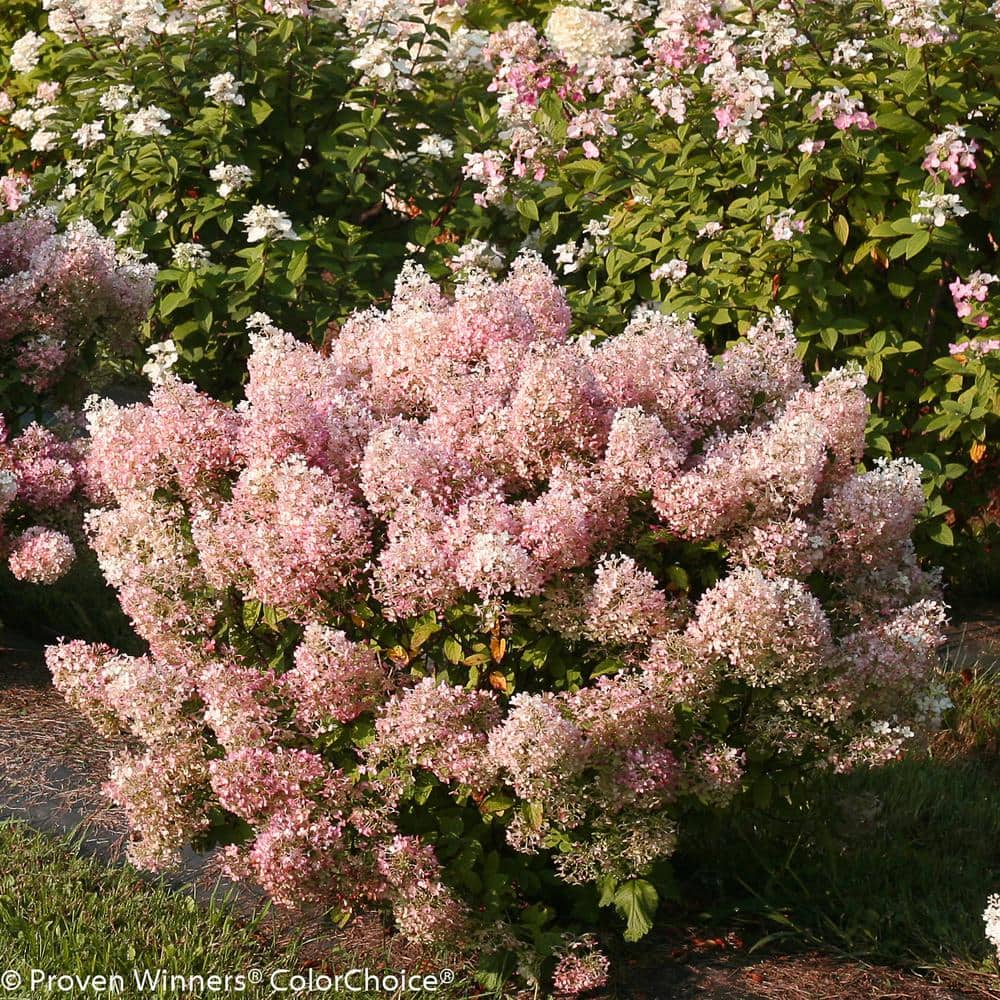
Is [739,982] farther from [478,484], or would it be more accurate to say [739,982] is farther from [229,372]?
[229,372]

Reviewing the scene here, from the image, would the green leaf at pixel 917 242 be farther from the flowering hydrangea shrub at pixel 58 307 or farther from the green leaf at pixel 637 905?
the green leaf at pixel 637 905

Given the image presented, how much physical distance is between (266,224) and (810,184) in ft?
6.64

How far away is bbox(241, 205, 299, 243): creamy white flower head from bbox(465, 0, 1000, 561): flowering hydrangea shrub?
745 mm

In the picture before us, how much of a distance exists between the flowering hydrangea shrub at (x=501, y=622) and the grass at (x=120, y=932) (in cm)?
19

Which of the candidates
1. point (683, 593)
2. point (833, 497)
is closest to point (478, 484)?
point (683, 593)

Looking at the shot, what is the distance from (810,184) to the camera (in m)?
5.18

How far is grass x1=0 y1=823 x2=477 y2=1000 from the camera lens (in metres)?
3.00

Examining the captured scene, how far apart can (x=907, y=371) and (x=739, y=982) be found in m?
3.04

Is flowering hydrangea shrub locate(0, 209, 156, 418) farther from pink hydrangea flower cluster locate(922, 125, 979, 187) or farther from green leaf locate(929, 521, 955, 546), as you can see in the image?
green leaf locate(929, 521, 955, 546)

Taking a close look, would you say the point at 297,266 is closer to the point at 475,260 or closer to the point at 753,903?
the point at 475,260

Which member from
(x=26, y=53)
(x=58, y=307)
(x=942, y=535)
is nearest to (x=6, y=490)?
(x=58, y=307)

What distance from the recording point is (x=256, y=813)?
9.37 feet

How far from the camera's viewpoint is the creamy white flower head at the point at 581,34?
5.84 meters

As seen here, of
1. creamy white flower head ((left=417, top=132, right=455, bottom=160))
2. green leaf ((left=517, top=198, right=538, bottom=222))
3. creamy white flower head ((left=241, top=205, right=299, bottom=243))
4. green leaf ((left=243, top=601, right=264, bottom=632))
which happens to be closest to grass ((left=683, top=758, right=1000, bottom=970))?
green leaf ((left=243, top=601, right=264, bottom=632))
